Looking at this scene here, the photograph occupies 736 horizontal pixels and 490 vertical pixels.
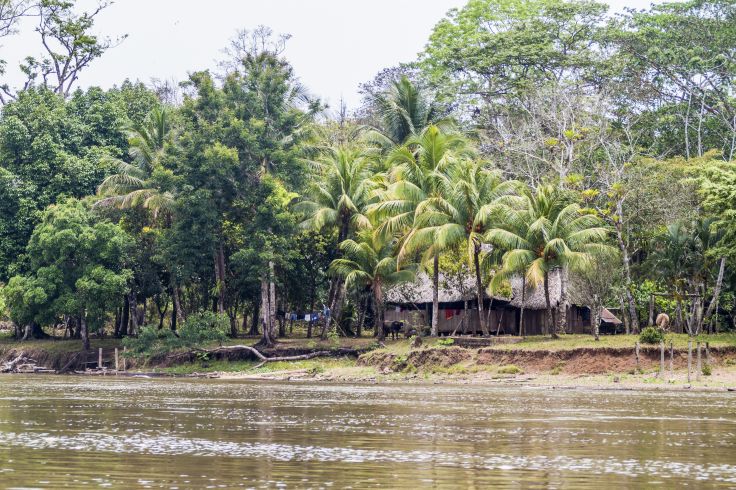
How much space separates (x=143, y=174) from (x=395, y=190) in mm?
15024

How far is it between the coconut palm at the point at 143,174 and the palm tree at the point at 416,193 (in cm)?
1088

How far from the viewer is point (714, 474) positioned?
15.0 m

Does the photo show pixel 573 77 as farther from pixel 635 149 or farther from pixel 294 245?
pixel 294 245

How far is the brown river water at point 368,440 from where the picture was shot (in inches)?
565

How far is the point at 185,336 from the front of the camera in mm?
48125

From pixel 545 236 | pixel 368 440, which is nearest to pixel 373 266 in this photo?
pixel 545 236

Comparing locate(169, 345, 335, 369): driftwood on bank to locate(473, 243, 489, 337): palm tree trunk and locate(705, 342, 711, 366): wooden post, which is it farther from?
locate(705, 342, 711, 366): wooden post

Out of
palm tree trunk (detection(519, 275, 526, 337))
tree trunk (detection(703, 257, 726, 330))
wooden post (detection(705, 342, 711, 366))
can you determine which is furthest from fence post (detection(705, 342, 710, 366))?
palm tree trunk (detection(519, 275, 526, 337))

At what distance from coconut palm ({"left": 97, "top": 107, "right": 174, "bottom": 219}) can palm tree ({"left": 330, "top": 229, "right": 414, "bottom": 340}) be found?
9009 mm

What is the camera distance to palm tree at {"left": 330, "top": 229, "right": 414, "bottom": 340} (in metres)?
48.0

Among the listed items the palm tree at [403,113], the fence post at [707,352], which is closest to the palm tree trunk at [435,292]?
the palm tree at [403,113]

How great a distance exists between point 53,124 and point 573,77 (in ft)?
93.9

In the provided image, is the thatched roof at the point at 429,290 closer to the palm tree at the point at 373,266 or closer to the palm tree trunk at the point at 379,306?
the palm tree trunk at the point at 379,306

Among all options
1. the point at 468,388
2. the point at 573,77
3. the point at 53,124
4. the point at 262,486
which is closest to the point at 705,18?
the point at 573,77
